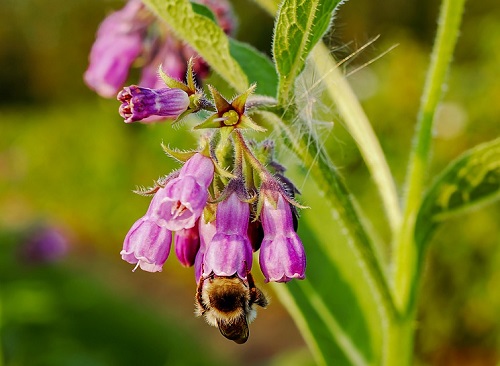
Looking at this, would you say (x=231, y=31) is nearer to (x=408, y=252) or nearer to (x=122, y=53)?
(x=122, y=53)

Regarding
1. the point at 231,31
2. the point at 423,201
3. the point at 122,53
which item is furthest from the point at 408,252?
the point at 122,53

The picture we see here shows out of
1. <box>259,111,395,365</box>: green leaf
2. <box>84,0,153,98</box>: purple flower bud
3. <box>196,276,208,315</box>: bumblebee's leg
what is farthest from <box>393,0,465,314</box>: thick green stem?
<box>84,0,153,98</box>: purple flower bud

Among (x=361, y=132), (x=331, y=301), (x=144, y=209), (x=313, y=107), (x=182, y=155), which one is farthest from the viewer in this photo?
(x=144, y=209)

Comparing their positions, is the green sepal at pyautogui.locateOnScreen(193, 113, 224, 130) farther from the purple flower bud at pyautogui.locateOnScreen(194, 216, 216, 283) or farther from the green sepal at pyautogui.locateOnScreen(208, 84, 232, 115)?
the purple flower bud at pyautogui.locateOnScreen(194, 216, 216, 283)

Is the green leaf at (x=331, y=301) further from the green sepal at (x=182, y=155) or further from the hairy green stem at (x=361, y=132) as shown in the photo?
the green sepal at (x=182, y=155)

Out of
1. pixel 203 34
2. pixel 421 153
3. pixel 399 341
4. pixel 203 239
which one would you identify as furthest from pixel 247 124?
pixel 399 341

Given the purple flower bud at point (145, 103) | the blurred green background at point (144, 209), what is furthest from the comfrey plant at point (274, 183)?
the blurred green background at point (144, 209)

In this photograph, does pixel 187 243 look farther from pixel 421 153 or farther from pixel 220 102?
pixel 421 153
